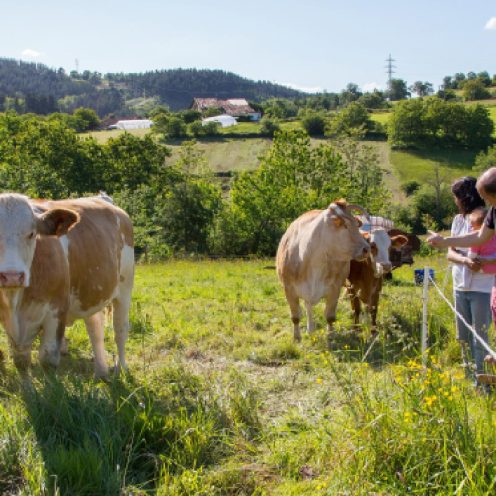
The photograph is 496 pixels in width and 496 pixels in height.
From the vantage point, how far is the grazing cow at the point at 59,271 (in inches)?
179

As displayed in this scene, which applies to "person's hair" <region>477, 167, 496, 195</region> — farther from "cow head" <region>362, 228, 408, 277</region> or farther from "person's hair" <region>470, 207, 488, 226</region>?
"cow head" <region>362, 228, 408, 277</region>

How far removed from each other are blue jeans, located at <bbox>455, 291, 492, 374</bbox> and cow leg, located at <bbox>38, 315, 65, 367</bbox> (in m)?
3.75

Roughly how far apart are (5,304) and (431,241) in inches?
145

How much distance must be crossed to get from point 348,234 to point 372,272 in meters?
0.90

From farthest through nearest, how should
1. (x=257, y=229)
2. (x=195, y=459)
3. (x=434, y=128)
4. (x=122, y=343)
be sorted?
1. (x=434, y=128)
2. (x=257, y=229)
3. (x=122, y=343)
4. (x=195, y=459)

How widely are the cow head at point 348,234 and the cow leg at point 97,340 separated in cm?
345

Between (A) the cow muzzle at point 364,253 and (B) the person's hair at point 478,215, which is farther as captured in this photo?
(A) the cow muzzle at point 364,253

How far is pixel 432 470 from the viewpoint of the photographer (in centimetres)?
330

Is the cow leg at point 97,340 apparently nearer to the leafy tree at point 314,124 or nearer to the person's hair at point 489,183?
the person's hair at point 489,183

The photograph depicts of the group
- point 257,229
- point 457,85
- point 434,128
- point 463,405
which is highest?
point 457,85

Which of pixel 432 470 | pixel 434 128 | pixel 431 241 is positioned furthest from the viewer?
pixel 434 128

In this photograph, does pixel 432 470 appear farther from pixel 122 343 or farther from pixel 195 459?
pixel 122 343

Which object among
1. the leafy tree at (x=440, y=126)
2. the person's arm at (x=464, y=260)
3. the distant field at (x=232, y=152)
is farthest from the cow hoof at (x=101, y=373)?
the leafy tree at (x=440, y=126)

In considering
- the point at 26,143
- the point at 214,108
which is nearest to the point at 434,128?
the point at 26,143
